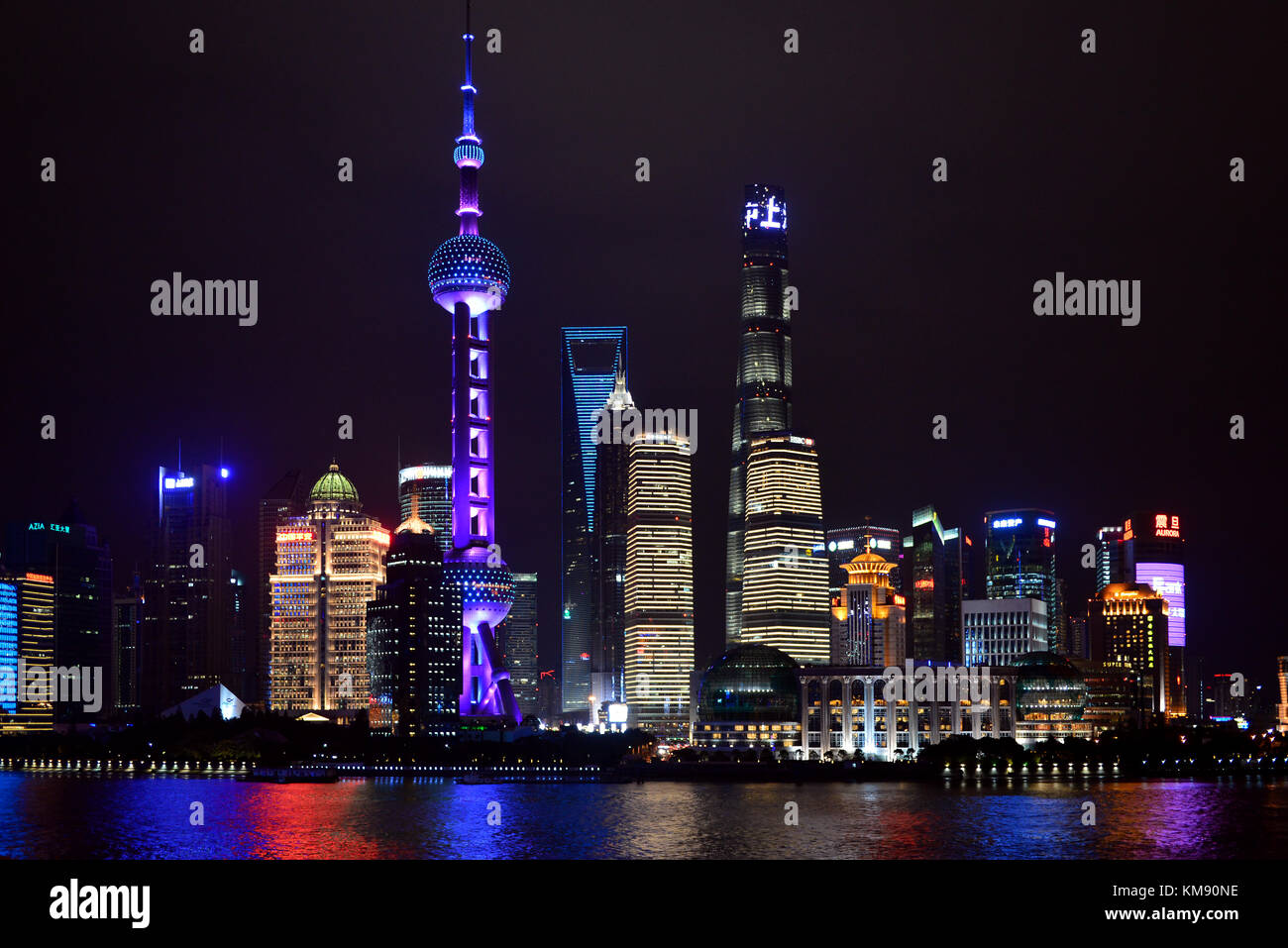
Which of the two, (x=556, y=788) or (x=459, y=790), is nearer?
(x=459, y=790)
